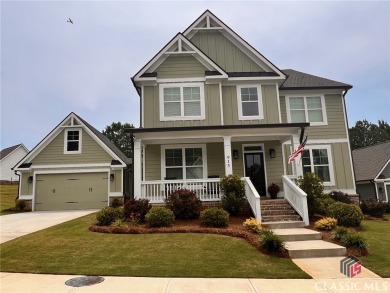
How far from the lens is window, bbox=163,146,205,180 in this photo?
49.4 feet

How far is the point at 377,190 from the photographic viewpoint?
21.8 metres

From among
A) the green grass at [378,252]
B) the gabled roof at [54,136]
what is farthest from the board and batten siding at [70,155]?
the green grass at [378,252]

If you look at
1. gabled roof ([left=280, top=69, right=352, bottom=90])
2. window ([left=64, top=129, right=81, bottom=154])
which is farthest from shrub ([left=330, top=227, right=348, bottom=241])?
window ([left=64, top=129, right=81, bottom=154])

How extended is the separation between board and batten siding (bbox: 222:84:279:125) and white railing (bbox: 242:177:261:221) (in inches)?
180

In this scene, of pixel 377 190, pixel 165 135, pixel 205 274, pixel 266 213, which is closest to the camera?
pixel 205 274

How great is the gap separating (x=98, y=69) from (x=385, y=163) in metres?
23.9

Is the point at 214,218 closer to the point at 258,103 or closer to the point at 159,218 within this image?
the point at 159,218

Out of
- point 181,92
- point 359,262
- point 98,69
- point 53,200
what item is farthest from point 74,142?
point 359,262

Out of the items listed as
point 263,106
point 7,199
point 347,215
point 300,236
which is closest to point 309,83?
point 263,106

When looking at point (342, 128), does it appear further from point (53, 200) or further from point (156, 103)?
point (53, 200)

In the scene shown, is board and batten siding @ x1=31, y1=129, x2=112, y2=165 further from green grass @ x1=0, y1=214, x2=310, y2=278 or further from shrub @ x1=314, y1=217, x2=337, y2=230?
shrub @ x1=314, y1=217, x2=337, y2=230

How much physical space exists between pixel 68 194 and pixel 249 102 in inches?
525

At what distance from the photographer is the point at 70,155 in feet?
64.3

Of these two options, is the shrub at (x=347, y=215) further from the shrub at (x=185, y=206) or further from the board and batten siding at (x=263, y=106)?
the board and batten siding at (x=263, y=106)
